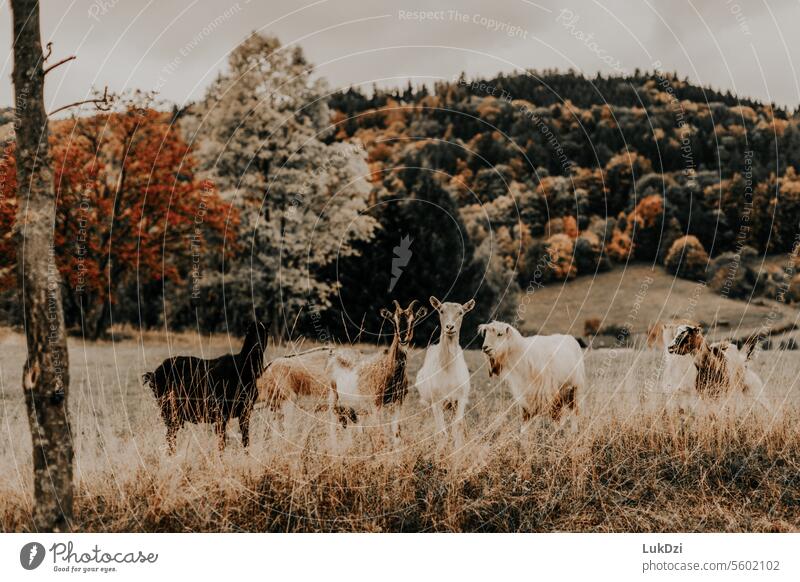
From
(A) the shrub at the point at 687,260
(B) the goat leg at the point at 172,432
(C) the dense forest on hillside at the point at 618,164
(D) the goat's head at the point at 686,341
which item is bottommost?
(B) the goat leg at the point at 172,432

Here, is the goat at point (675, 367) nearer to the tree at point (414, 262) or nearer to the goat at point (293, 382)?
the tree at point (414, 262)

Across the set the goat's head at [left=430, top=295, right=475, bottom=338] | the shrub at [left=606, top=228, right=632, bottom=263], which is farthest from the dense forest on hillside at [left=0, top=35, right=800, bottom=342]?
the goat's head at [left=430, top=295, right=475, bottom=338]

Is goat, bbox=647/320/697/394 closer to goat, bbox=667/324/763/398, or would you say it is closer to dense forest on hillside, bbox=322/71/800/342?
goat, bbox=667/324/763/398

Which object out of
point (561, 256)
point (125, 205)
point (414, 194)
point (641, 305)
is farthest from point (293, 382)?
point (125, 205)

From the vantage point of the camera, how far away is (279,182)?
13.4m

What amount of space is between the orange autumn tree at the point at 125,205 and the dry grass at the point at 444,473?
197 inches

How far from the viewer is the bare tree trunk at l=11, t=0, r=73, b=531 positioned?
5.61m

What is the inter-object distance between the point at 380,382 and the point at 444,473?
46.3 inches

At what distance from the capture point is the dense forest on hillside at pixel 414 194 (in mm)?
10031

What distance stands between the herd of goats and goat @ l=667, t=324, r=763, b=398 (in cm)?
1

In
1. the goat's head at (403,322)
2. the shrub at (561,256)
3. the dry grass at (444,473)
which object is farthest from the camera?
the shrub at (561,256)

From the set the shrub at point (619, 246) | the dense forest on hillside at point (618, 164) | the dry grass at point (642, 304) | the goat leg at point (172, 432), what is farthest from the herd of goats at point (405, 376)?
the shrub at point (619, 246)

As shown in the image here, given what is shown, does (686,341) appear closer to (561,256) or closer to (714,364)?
(714,364)
